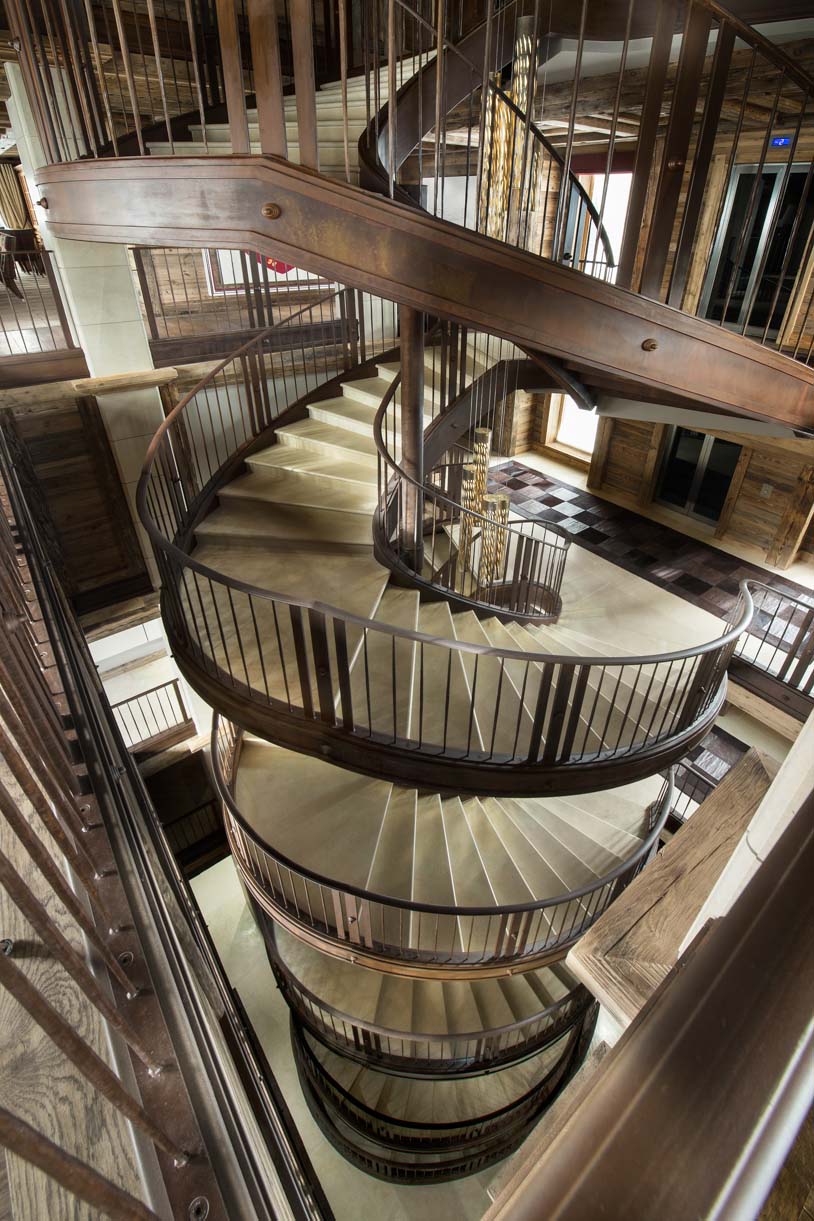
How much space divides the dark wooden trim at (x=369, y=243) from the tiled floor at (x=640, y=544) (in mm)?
4496

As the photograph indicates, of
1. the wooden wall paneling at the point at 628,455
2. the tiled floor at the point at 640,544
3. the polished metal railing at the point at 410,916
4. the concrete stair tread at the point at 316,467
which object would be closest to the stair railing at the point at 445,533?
the concrete stair tread at the point at 316,467

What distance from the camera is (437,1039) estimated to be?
13.3ft

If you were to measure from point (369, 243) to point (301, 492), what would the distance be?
8.60 feet

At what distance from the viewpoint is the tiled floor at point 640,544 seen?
26.6 ft

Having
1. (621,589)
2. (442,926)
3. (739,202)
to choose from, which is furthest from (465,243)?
(739,202)

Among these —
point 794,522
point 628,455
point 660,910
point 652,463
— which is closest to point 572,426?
point 628,455

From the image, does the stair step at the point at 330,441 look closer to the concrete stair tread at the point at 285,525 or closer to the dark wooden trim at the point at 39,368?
the concrete stair tread at the point at 285,525

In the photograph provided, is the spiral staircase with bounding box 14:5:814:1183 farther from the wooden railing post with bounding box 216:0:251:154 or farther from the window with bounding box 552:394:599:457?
the window with bounding box 552:394:599:457

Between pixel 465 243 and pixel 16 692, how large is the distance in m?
2.26

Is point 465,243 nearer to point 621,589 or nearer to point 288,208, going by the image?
point 288,208

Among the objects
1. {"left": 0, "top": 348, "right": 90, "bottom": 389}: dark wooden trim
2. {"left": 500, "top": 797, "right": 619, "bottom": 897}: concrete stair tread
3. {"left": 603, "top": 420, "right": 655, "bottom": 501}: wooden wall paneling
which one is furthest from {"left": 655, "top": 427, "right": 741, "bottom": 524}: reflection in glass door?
{"left": 0, "top": 348, "right": 90, "bottom": 389}: dark wooden trim

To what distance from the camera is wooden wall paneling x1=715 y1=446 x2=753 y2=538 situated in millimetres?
8812

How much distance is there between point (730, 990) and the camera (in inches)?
12.4

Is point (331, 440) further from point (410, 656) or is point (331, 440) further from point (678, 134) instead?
point (678, 134)
